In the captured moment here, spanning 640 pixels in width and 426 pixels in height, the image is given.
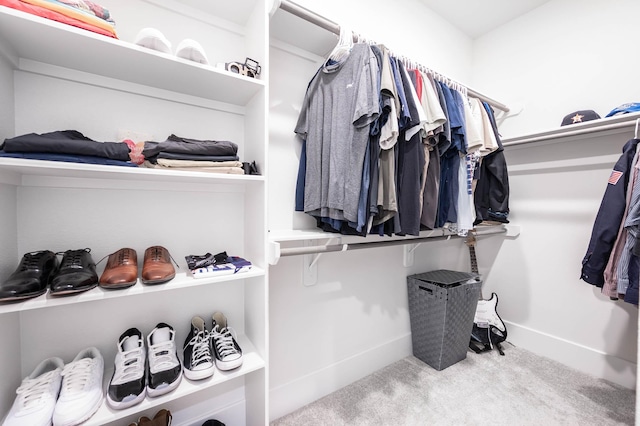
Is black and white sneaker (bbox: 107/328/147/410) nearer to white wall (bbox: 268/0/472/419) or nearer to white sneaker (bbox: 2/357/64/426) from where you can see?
white sneaker (bbox: 2/357/64/426)

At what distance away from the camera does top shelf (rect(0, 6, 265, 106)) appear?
697 mm

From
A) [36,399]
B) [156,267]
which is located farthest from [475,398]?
[36,399]

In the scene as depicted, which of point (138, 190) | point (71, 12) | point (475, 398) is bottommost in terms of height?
point (475, 398)

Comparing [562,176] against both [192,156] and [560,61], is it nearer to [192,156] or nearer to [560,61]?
[560,61]

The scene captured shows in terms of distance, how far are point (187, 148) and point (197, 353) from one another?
0.76 meters

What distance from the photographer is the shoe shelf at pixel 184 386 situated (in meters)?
0.75

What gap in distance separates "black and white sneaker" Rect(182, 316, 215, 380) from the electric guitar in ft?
6.15

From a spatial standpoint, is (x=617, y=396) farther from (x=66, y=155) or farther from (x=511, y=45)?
(x=66, y=155)

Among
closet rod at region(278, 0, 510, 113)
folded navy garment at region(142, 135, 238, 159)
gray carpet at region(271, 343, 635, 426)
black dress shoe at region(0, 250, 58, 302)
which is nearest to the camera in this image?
black dress shoe at region(0, 250, 58, 302)

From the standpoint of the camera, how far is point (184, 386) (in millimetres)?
876

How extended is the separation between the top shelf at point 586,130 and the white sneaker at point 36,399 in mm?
2609

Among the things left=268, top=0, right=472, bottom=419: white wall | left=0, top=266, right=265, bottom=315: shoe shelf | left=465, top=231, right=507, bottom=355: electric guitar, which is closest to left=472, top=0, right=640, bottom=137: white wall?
left=268, top=0, right=472, bottom=419: white wall

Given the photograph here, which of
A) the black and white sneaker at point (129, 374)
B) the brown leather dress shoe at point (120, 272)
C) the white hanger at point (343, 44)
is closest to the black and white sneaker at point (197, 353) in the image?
the black and white sneaker at point (129, 374)

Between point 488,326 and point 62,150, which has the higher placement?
point 62,150
